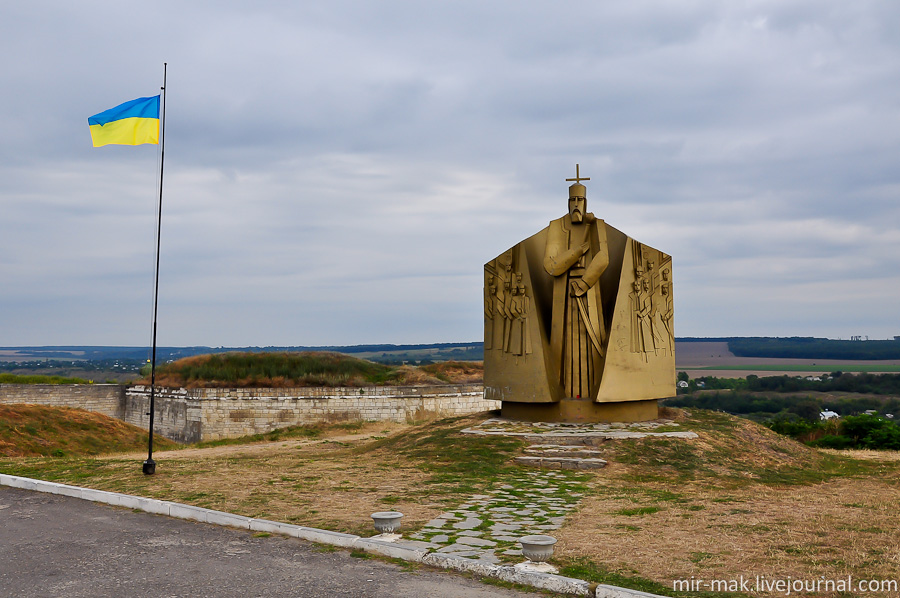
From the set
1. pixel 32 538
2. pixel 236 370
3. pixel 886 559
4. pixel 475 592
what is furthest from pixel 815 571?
pixel 236 370

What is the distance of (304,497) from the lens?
870 cm

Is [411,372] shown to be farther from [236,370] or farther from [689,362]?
[689,362]

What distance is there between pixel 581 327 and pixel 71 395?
2604 centimetres

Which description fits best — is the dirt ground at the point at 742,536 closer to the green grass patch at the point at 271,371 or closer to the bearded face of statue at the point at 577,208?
the bearded face of statue at the point at 577,208

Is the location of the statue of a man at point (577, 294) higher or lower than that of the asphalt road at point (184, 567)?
higher

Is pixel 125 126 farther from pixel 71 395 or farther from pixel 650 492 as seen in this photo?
pixel 71 395

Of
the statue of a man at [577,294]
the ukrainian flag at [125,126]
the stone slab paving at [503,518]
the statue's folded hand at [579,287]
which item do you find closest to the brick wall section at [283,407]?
the statue of a man at [577,294]

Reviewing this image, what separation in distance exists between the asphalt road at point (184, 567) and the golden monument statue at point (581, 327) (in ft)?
28.2

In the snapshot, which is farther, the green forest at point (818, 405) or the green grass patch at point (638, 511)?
the green forest at point (818, 405)

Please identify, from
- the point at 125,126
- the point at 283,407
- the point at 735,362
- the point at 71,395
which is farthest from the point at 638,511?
the point at 735,362

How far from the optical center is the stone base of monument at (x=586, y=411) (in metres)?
14.4

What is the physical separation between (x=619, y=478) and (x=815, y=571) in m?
5.21

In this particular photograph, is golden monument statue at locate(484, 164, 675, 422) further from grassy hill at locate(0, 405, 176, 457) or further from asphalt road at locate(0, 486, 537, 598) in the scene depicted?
grassy hill at locate(0, 405, 176, 457)

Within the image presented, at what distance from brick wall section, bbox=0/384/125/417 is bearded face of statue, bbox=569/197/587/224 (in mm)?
24401
